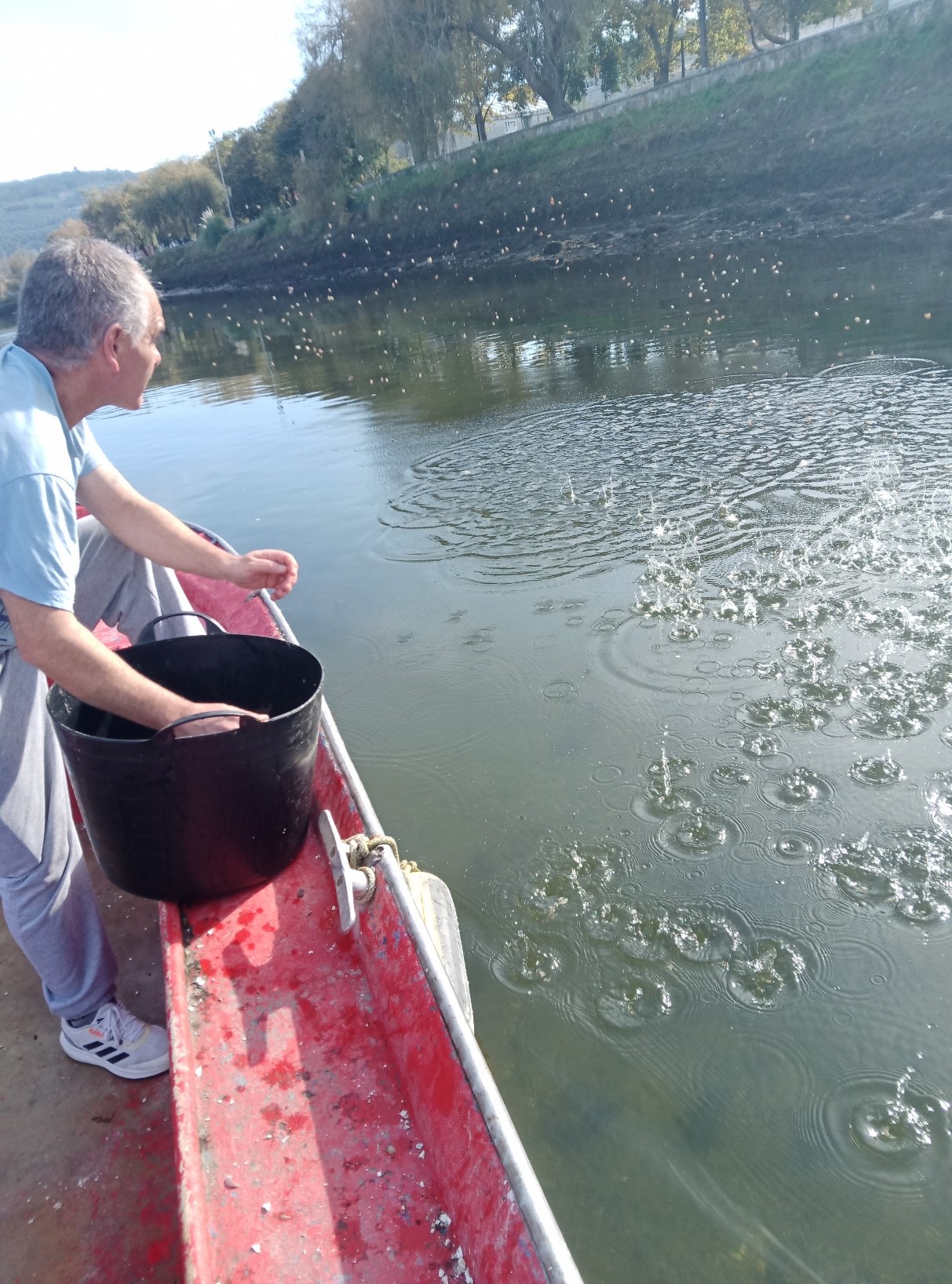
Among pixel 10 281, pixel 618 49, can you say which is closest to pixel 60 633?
pixel 618 49

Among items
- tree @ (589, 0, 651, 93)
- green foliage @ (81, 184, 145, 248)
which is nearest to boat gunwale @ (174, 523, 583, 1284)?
tree @ (589, 0, 651, 93)

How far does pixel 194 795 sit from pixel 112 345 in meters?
1.33

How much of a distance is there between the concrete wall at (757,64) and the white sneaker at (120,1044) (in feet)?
117

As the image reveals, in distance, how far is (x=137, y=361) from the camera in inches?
104

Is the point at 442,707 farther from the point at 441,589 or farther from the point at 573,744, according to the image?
the point at 441,589

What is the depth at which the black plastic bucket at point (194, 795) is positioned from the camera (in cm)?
251

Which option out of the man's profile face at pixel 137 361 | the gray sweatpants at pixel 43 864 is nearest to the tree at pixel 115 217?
the man's profile face at pixel 137 361

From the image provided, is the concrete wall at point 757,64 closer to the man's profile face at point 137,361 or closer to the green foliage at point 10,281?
the man's profile face at point 137,361

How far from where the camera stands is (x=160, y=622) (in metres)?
3.57

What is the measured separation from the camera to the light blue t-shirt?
7.29 ft

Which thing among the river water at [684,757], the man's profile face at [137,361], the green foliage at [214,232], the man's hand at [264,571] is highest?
the green foliage at [214,232]

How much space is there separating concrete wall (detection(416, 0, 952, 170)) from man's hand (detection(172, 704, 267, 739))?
3521 cm

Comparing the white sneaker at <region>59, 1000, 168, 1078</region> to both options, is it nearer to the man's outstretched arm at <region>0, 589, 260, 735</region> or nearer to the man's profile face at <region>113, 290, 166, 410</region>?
the man's outstretched arm at <region>0, 589, 260, 735</region>

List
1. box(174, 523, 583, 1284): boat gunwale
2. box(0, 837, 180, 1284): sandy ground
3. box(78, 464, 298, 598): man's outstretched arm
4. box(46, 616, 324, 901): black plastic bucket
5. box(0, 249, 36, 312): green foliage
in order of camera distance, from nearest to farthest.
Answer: box(174, 523, 583, 1284): boat gunwale
box(0, 837, 180, 1284): sandy ground
box(46, 616, 324, 901): black plastic bucket
box(78, 464, 298, 598): man's outstretched arm
box(0, 249, 36, 312): green foliage
